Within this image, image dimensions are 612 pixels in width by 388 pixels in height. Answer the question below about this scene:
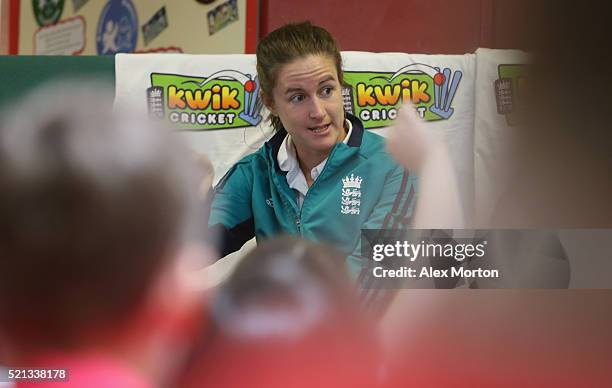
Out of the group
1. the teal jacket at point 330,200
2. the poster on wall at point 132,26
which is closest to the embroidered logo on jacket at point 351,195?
the teal jacket at point 330,200

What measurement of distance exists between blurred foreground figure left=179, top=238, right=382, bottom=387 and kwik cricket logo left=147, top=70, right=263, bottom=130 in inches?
7.7

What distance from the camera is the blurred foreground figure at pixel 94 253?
3.13ft

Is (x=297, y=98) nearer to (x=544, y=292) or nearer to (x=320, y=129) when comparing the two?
(x=320, y=129)

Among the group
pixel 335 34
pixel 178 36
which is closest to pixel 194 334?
pixel 335 34

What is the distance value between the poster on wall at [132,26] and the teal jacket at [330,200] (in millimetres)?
267

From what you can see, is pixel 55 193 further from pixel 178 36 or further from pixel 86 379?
pixel 178 36

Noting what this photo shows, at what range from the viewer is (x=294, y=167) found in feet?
3.25

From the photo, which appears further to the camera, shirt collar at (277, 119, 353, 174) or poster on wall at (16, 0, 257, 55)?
poster on wall at (16, 0, 257, 55)

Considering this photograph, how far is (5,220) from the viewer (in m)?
0.97

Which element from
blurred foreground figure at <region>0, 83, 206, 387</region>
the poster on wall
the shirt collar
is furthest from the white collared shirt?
the poster on wall

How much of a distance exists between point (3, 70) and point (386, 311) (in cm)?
63

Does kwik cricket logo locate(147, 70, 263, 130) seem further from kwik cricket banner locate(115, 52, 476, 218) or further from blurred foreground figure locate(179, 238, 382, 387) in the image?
blurred foreground figure locate(179, 238, 382, 387)

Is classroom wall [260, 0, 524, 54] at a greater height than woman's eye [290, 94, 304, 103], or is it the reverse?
classroom wall [260, 0, 524, 54]

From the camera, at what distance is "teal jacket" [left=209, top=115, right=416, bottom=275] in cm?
97
